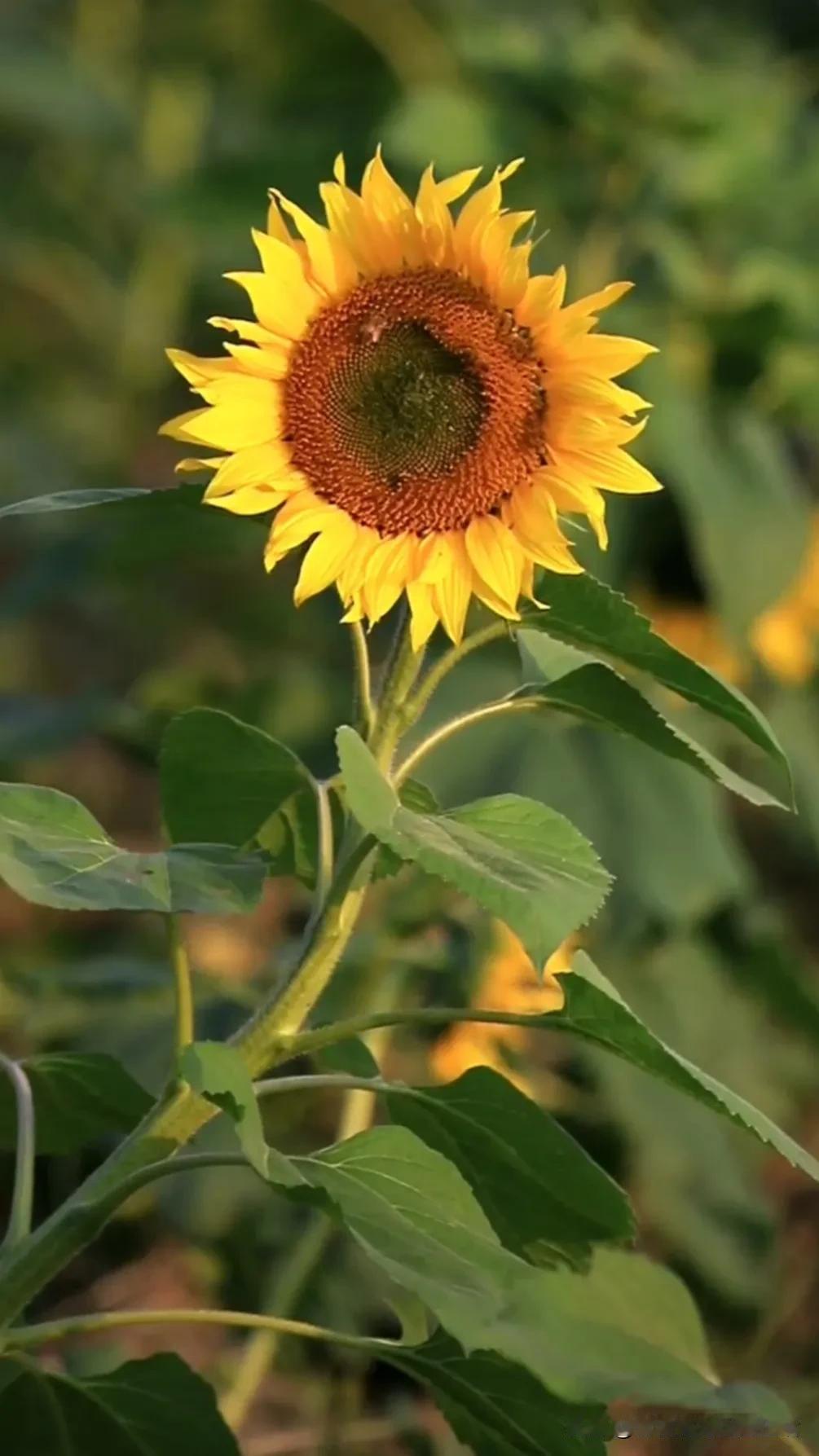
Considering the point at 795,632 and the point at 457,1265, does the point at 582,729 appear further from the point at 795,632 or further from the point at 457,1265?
the point at 457,1265

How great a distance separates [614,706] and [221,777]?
0.13 metres

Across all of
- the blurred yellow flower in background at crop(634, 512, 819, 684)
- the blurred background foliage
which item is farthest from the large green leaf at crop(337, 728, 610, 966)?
the blurred yellow flower in background at crop(634, 512, 819, 684)

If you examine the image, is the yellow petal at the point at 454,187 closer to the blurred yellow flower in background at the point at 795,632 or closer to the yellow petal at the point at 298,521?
the yellow petal at the point at 298,521

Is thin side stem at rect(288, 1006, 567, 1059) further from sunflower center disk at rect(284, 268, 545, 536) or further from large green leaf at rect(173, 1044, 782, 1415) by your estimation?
sunflower center disk at rect(284, 268, 545, 536)

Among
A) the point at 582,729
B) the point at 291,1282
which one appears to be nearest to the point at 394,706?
the point at 291,1282

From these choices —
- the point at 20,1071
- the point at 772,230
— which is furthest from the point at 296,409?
the point at 772,230

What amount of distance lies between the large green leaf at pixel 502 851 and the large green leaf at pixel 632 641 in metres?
0.05

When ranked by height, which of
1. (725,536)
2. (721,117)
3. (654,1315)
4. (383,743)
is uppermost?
(721,117)

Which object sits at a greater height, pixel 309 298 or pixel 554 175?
pixel 554 175

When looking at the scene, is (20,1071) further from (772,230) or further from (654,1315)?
(772,230)

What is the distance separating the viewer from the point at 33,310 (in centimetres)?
239

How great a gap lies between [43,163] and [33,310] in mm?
186

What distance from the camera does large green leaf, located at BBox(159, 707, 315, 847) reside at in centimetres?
55

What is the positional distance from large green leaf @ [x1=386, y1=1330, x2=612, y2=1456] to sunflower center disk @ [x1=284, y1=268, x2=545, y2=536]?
242 mm
